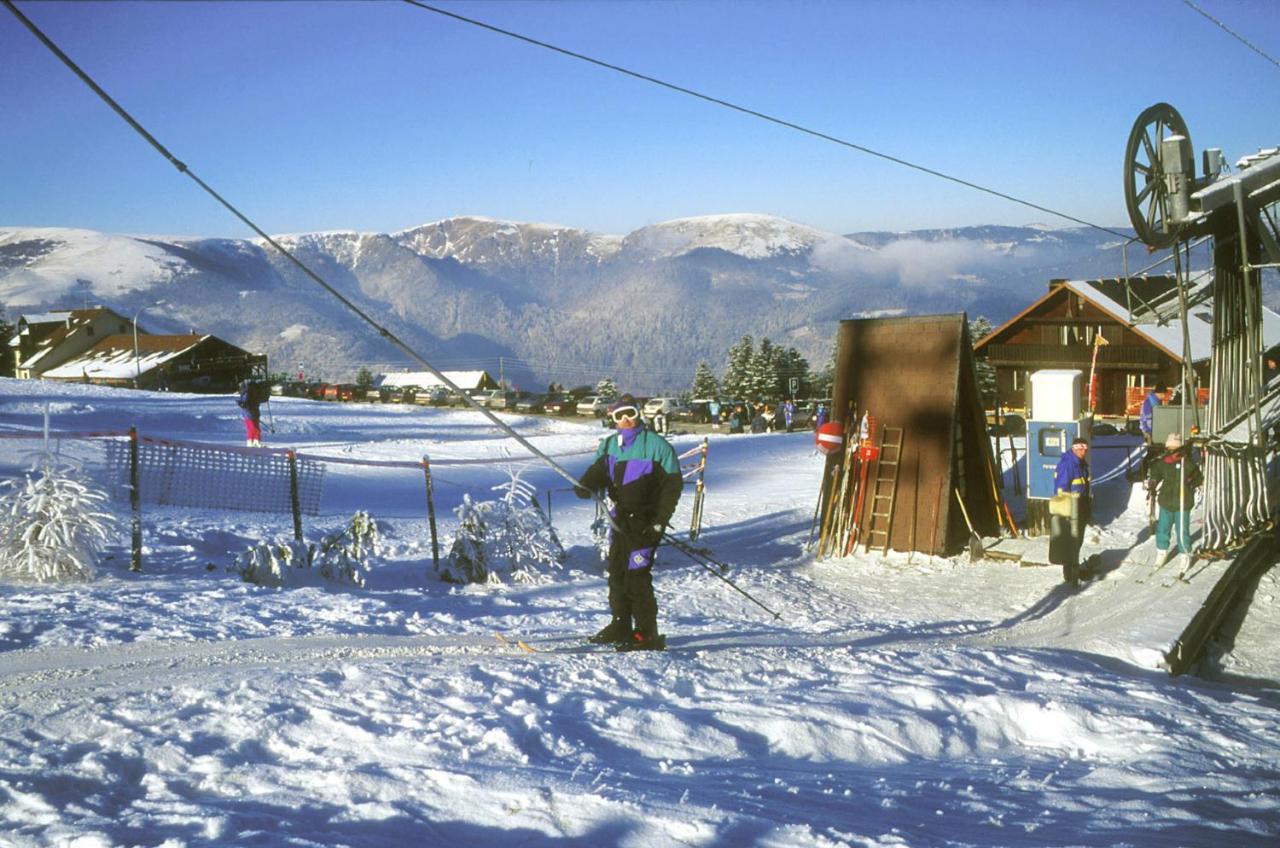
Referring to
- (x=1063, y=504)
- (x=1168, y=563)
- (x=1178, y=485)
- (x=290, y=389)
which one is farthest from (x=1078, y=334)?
(x=290, y=389)

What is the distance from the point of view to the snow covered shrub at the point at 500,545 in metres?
11.5

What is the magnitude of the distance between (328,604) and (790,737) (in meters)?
5.62

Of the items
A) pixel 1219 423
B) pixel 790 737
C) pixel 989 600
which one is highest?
pixel 1219 423

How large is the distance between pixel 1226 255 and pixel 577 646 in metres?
10.5

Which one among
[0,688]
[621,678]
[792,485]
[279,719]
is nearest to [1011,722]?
[621,678]

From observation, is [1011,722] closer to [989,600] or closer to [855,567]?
[989,600]

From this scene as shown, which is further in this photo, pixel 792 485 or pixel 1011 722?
pixel 792 485

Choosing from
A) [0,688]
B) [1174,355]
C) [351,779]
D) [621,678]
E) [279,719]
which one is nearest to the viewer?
[351,779]

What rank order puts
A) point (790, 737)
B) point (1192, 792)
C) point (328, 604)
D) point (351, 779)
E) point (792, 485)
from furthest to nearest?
point (792, 485), point (328, 604), point (790, 737), point (1192, 792), point (351, 779)

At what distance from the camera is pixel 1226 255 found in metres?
12.6

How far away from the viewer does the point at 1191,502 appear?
11688 mm

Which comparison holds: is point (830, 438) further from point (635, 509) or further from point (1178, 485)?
point (635, 509)

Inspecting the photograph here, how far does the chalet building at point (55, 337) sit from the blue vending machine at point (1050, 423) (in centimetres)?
8378

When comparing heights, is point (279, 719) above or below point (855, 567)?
above
